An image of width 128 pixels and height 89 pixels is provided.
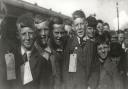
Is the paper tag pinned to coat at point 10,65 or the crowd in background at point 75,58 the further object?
the crowd in background at point 75,58

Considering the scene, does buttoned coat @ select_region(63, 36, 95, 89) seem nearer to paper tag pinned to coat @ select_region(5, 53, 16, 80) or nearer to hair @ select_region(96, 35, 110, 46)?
hair @ select_region(96, 35, 110, 46)

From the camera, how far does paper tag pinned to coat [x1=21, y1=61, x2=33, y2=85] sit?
1682 mm

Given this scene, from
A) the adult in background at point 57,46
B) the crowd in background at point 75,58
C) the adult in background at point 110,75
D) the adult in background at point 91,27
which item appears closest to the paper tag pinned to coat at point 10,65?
the crowd in background at point 75,58

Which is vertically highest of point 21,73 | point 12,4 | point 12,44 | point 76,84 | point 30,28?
point 12,4

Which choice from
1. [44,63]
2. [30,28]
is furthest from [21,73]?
[30,28]

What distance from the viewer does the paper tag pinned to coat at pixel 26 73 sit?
1682 millimetres

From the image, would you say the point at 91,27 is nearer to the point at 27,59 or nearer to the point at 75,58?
the point at 75,58

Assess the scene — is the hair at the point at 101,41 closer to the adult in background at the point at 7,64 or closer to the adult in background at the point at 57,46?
the adult in background at the point at 57,46

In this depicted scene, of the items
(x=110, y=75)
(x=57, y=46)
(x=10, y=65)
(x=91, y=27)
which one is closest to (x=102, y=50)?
(x=110, y=75)

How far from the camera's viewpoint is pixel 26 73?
169 cm

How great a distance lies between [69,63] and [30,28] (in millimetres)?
588

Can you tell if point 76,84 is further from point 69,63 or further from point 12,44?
point 12,44

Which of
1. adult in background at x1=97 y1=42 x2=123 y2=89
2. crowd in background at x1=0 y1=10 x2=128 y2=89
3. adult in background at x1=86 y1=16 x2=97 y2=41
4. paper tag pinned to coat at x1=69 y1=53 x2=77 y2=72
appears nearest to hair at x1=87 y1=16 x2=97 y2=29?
adult in background at x1=86 y1=16 x2=97 y2=41

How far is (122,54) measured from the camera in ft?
8.16
